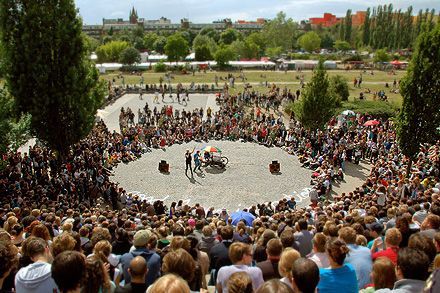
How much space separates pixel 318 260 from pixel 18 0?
1921cm

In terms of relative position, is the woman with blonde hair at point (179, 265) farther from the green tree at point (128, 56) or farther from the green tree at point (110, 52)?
the green tree at point (110, 52)

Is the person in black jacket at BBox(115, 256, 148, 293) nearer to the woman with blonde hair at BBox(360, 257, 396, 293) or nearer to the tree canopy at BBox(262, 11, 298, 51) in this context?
the woman with blonde hair at BBox(360, 257, 396, 293)

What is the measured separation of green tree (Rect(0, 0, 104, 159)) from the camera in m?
19.6

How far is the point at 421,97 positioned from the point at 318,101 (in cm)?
863

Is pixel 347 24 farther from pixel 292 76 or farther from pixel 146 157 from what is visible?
pixel 146 157

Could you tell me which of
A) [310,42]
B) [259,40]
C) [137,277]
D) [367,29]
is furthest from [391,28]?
[137,277]

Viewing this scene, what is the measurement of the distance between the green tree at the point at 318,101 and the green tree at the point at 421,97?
7688 millimetres

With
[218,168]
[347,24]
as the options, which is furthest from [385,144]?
[347,24]

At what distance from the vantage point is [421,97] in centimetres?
1867

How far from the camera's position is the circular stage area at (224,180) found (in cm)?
1977

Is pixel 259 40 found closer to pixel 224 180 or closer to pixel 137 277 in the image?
pixel 224 180

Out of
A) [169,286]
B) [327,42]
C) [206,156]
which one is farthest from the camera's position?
[327,42]

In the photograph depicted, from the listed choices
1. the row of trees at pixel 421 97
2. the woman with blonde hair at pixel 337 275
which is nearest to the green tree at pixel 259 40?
the row of trees at pixel 421 97

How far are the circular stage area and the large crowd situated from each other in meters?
1.03
